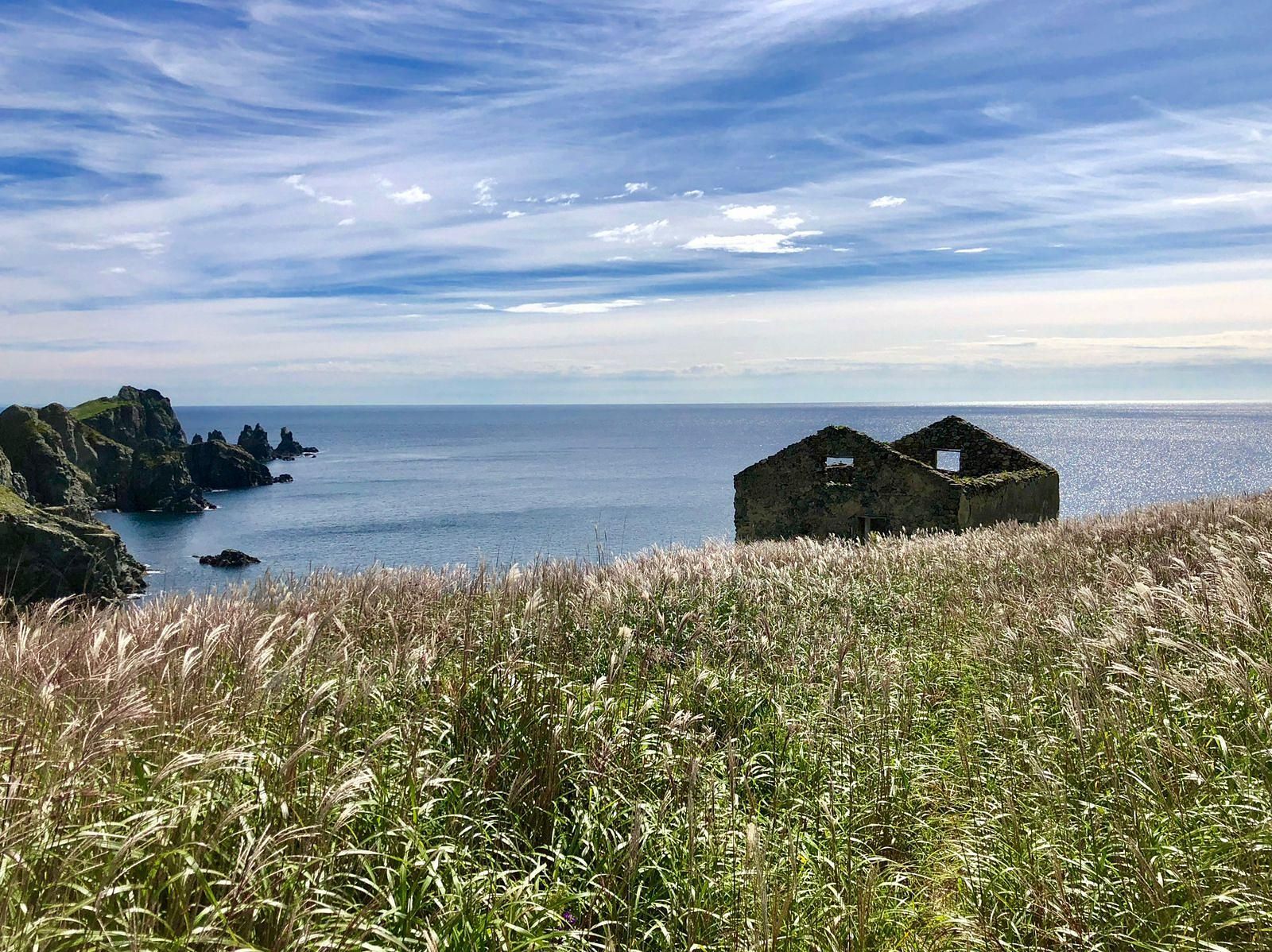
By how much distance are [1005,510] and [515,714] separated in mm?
28853

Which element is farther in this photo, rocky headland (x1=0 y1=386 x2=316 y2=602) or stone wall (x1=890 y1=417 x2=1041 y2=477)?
rocky headland (x1=0 y1=386 x2=316 y2=602)

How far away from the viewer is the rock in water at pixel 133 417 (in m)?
126

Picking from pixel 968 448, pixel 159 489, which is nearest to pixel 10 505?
pixel 968 448

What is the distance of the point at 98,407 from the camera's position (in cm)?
13062

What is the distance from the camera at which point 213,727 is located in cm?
287

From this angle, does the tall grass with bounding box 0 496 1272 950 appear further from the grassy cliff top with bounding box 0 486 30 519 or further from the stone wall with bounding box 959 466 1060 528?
the grassy cliff top with bounding box 0 486 30 519

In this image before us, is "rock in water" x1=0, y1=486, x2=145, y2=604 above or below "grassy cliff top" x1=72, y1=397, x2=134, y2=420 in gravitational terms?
below

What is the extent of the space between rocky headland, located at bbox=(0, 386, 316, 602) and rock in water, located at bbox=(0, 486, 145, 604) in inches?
2.5

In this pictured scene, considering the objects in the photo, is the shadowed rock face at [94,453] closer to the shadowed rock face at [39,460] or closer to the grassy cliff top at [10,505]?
the shadowed rock face at [39,460]

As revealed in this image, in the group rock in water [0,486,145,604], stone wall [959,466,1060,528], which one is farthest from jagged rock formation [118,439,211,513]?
stone wall [959,466,1060,528]

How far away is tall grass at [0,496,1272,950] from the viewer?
2439mm

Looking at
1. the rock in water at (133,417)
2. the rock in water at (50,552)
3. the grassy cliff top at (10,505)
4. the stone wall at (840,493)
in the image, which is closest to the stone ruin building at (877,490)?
the stone wall at (840,493)

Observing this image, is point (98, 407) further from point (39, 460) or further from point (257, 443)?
point (39, 460)

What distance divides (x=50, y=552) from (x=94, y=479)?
72372mm
